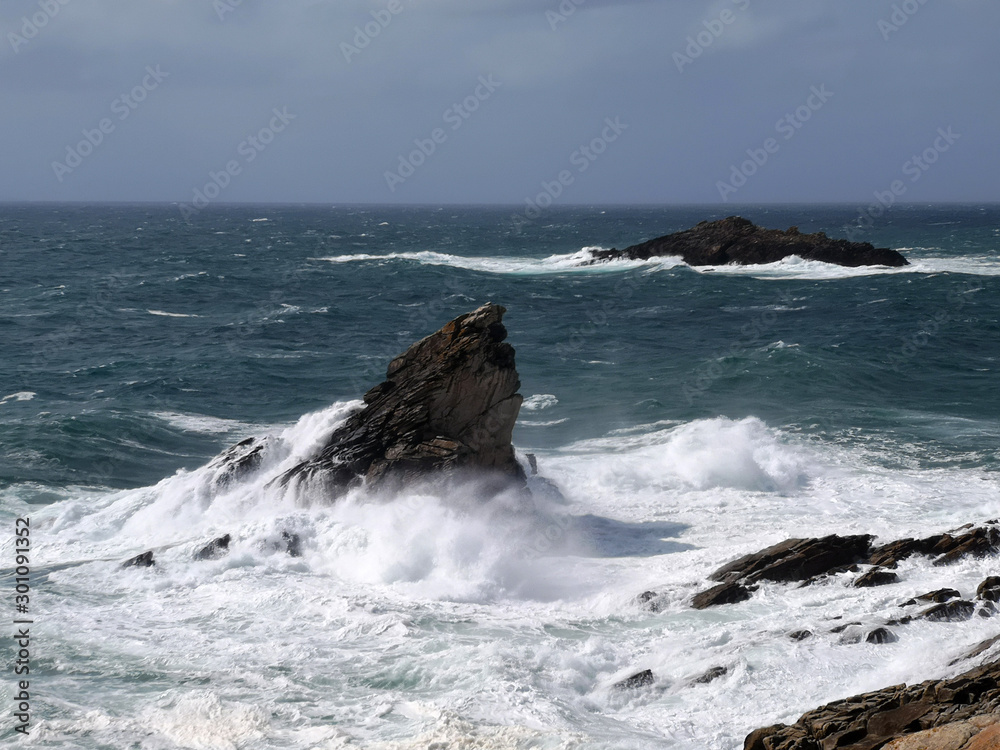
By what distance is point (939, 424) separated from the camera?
26.0 m

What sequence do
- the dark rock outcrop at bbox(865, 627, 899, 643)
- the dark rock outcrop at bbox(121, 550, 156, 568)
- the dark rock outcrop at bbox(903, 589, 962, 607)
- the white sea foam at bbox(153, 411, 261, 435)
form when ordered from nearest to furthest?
the dark rock outcrop at bbox(865, 627, 899, 643)
the dark rock outcrop at bbox(903, 589, 962, 607)
the dark rock outcrop at bbox(121, 550, 156, 568)
the white sea foam at bbox(153, 411, 261, 435)

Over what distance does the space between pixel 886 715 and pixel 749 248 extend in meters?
66.9

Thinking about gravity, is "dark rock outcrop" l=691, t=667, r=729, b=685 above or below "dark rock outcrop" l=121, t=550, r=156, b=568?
below

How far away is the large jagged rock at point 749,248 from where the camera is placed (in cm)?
6919

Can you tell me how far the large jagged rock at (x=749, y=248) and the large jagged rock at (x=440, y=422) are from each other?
56.0 metres

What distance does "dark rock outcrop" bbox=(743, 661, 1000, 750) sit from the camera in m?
8.48

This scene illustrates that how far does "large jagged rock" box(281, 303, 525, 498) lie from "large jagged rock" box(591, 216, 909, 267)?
184 ft

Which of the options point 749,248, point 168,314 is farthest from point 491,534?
point 749,248

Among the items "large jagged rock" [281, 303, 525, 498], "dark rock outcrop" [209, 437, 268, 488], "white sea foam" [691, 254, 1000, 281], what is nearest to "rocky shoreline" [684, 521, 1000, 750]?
"large jagged rock" [281, 303, 525, 498]

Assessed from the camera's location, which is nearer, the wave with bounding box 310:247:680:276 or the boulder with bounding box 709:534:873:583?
the boulder with bounding box 709:534:873:583

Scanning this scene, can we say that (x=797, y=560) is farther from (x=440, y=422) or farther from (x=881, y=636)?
(x=440, y=422)

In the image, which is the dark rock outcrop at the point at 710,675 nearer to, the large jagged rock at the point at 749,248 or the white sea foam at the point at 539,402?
the white sea foam at the point at 539,402

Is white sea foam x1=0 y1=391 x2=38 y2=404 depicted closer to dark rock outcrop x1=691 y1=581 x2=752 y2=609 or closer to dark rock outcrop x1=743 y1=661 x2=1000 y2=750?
dark rock outcrop x1=691 y1=581 x2=752 y2=609

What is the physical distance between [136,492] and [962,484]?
685 inches
